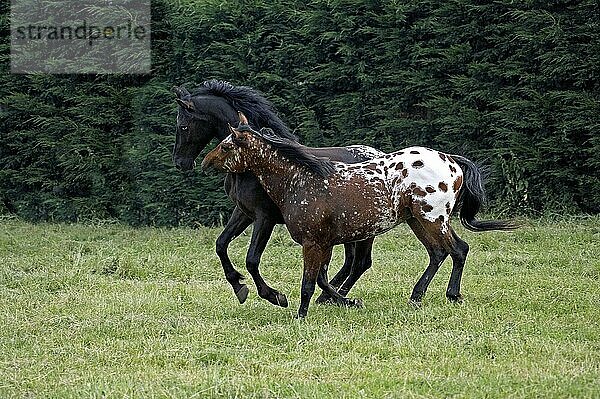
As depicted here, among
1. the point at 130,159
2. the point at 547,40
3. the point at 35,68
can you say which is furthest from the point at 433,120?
the point at 35,68

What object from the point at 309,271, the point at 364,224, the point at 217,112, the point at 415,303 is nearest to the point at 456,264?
the point at 415,303

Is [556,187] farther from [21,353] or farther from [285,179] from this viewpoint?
[21,353]

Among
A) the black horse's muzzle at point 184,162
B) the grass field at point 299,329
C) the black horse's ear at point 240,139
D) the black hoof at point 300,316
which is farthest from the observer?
the black horse's muzzle at point 184,162

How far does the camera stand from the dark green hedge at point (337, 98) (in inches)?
477

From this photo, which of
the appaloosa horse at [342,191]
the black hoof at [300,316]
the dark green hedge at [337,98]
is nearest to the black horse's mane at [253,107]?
the appaloosa horse at [342,191]

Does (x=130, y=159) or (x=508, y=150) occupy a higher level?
(x=508, y=150)

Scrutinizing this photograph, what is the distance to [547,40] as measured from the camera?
39.4 ft

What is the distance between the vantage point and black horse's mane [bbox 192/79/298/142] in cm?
784

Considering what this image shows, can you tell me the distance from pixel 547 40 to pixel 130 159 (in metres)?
6.56

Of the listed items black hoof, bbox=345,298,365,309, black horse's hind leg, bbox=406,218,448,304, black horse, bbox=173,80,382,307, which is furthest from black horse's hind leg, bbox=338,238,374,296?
black horse's hind leg, bbox=406,218,448,304

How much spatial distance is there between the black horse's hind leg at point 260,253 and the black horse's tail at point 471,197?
5.19 feet

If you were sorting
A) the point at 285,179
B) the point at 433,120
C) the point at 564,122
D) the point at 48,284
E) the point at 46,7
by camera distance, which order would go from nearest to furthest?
the point at 285,179 < the point at 48,284 < the point at 564,122 < the point at 433,120 < the point at 46,7

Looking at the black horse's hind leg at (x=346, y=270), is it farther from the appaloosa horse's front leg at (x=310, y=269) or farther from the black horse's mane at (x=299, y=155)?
the black horse's mane at (x=299, y=155)

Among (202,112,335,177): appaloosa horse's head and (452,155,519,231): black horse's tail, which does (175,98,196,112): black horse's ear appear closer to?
(202,112,335,177): appaloosa horse's head
